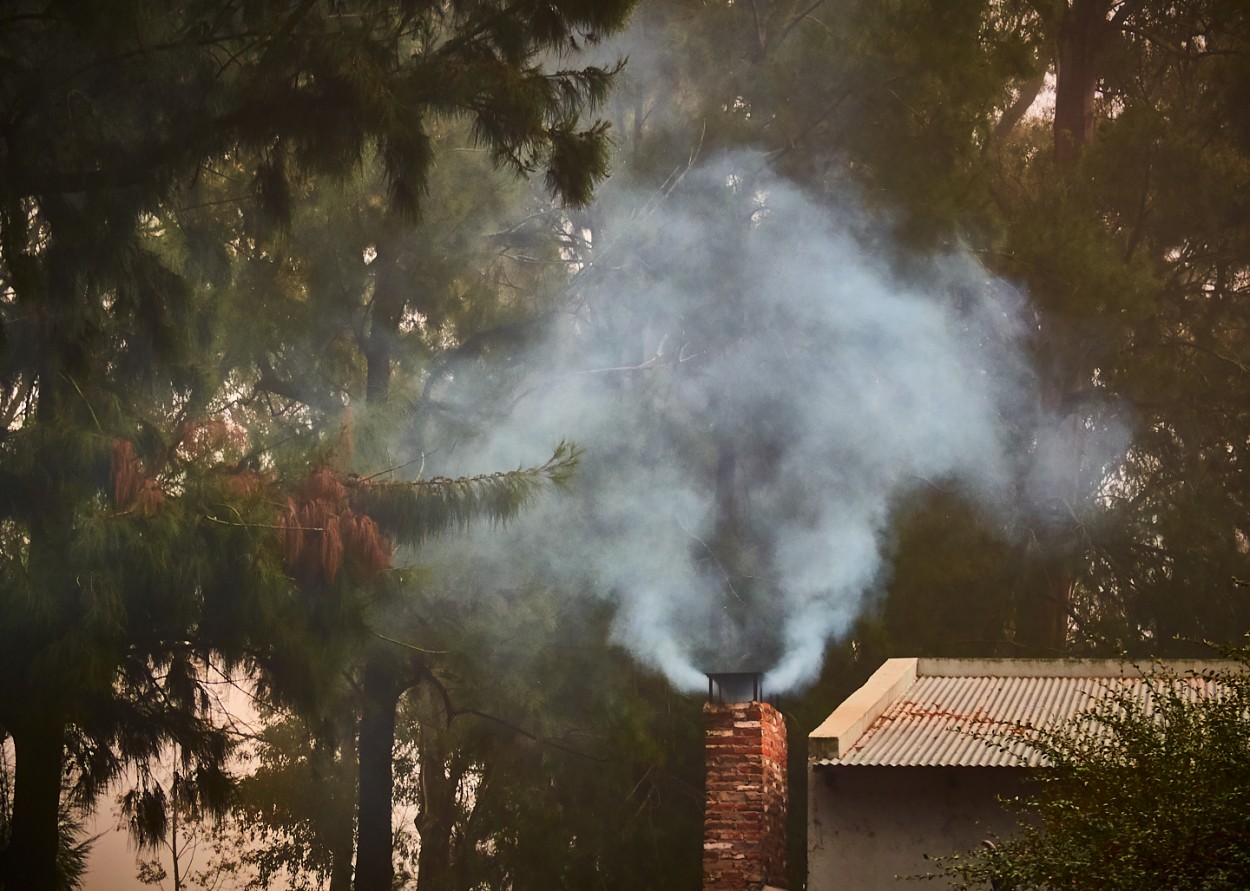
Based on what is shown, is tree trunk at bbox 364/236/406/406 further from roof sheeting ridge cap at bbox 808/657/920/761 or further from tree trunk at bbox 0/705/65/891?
tree trunk at bbox 0/705/65/891

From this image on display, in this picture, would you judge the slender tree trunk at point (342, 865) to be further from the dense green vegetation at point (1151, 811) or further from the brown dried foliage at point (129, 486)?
the dense green vegetation at point (1151, 811)

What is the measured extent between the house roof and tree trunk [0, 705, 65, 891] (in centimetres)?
479

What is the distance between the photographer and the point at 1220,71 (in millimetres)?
19375

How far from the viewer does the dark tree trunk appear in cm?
1620

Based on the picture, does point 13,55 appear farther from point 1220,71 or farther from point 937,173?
point 1220,71

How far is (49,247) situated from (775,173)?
1147 cm

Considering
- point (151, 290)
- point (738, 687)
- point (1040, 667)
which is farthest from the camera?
point (1040, 667)

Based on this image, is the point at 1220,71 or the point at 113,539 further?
the point at 1220,71

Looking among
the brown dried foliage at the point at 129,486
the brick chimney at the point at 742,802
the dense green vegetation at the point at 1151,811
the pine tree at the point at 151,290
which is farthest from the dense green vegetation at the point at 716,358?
the dense green vegetation at the point at 1151,811

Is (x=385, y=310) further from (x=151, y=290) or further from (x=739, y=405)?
(x=151, y=290)

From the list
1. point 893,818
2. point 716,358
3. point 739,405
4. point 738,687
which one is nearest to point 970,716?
point 893,818

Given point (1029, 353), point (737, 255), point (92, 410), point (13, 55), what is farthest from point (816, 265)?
point (13, 55)

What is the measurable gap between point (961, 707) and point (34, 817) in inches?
263

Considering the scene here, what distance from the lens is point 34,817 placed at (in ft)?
31.1
